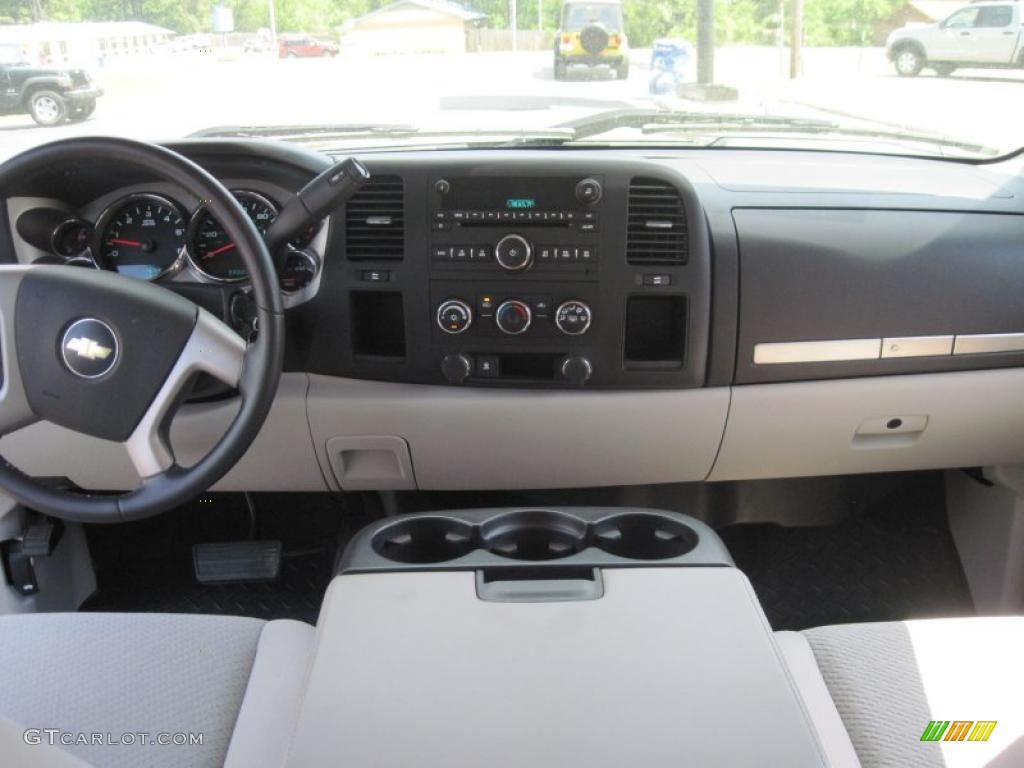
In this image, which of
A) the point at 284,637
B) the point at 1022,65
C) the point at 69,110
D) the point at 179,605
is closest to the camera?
the point at 284,637

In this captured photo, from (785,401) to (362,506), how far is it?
130 cm

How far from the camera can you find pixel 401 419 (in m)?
2.38

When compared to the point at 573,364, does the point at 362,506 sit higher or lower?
lower

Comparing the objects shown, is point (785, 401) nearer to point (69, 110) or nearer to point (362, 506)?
point (362, 506)

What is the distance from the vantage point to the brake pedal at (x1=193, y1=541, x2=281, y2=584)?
281 cm

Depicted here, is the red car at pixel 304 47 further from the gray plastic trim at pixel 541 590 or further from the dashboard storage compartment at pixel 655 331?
the gray plastic trim at pixel 541 590

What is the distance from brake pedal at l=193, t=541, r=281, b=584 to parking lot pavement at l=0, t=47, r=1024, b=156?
3.90ft

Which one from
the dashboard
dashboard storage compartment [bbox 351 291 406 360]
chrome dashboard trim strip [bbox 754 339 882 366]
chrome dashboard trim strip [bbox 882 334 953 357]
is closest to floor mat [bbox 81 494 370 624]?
the dashboard

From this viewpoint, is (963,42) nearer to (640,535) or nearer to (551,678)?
(640,535)

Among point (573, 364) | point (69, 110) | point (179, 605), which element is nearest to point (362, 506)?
point (179, 605)

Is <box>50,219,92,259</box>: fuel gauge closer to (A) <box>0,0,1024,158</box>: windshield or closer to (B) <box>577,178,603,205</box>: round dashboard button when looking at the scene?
(A) <box>0,0,1024,158</box>: windshield

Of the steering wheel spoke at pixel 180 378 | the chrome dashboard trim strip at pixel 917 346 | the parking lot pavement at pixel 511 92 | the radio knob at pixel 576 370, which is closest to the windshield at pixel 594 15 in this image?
the parking lot pavement at pixel 511 92

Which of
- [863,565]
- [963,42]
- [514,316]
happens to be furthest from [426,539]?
[963,42]

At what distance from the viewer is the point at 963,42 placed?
2645 mm
